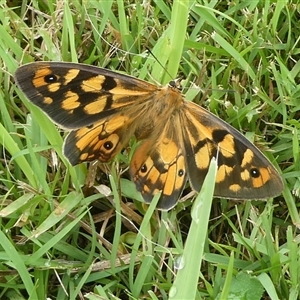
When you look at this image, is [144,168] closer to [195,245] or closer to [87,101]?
[87,101]

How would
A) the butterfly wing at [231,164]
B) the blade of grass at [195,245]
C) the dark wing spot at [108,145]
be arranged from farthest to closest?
1. the dark wing spot at [108,145]
2. the butterfly wing at [231,164]
3. the blade of grass at [195,245]

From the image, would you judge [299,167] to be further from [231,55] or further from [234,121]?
[231,55]

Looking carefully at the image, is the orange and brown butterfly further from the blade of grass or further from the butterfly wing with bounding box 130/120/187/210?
the blade of grass

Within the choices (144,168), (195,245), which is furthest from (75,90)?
(195,245)

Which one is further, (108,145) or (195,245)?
(108,145)

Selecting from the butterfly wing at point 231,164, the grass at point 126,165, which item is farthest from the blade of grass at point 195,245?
the butterfly wing at point 231,164

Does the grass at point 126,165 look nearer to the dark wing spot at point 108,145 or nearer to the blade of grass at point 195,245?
the dark wing spot at point 108,145

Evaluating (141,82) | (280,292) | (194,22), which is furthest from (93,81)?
(280,292)
